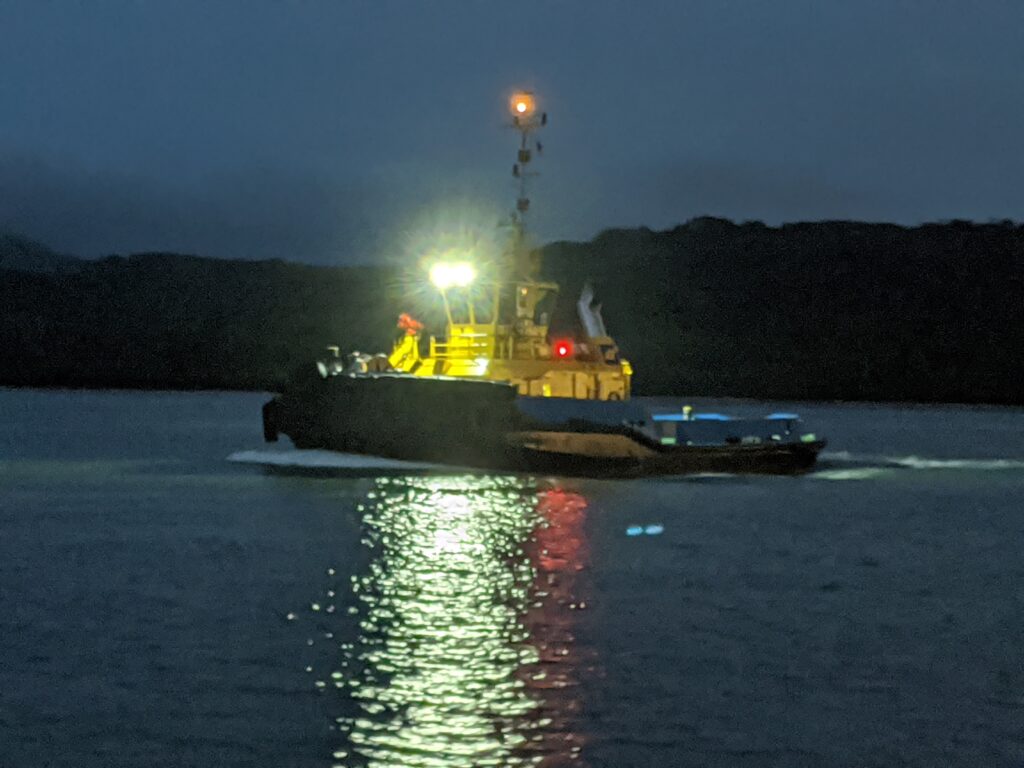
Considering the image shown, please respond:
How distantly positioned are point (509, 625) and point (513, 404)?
16468 millimetres

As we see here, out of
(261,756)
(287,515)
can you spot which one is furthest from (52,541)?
(261,756)

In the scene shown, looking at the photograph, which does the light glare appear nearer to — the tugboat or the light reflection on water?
the tugboat

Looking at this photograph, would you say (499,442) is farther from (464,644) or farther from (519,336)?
(464,644)

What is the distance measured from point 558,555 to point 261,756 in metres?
12.4

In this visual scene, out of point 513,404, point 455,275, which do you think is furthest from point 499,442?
point 455,275

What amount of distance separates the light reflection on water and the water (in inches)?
1.9

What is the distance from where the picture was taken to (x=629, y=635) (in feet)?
54.2

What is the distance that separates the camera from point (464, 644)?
1595 centimetres

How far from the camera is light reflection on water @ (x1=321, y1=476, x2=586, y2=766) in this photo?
12016mm

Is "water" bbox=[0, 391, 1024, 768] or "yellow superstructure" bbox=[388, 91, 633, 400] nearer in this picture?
"water" bbox=[0, 391, 1024, 768]

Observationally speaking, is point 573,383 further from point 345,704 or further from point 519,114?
point 345,704

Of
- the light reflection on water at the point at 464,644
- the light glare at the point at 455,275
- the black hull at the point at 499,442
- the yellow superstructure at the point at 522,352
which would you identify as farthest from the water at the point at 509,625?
the light glare at the point at 455,275

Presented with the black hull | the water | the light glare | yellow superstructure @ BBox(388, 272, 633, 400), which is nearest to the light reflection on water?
the water

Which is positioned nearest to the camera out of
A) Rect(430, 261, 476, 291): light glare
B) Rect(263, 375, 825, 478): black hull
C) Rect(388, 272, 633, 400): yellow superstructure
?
Rect(263, 375, 825, 478): black hull
